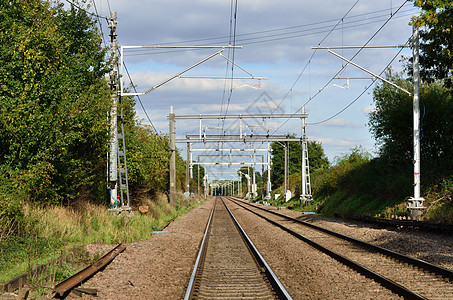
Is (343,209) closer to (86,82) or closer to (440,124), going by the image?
(440,124)

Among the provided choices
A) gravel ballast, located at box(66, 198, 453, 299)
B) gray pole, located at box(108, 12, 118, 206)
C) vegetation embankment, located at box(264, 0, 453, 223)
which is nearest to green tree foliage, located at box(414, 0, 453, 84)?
vegetation embankment, located at box(264, 0, 453, 223)

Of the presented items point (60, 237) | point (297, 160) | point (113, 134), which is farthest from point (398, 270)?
point (297, 160)

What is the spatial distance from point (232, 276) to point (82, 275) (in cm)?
332

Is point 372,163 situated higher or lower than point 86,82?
lower

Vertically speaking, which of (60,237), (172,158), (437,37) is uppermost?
(437,37)

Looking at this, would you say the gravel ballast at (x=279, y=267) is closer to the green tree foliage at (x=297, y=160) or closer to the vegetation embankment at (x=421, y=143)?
the vegetation embankment at (x=421, y=143)

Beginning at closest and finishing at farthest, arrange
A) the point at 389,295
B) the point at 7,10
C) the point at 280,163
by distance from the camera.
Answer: the point at 389,295 < the point at 7,10 < the point at 280,163

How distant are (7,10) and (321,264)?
13.9m

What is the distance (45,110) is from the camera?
16.6 metres

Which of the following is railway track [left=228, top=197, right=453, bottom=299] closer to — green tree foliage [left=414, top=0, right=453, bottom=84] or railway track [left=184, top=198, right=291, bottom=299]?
railway track [left=184, top=198, right=291, bottom=299]

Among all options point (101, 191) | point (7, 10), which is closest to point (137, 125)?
point (101, 191)

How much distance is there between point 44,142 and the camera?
16578 millimetres

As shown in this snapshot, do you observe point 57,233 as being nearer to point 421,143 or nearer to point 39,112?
point 39,112

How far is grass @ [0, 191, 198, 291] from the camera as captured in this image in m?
11.3
